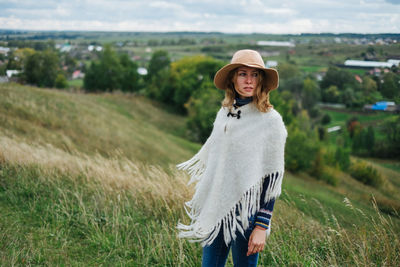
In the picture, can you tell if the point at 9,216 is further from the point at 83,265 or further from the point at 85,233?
the point at 83,265

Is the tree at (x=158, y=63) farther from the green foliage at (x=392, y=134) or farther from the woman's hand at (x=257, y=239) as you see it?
the woman's hand at (x=257, y=239)

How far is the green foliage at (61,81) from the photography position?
108 ft

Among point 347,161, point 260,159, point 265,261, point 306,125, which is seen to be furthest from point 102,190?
point 306,125

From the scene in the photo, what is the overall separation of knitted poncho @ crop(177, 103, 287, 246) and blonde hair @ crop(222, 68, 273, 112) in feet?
0.15

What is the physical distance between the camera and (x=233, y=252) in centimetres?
227

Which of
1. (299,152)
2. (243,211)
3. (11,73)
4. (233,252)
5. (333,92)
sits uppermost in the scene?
(243,211)

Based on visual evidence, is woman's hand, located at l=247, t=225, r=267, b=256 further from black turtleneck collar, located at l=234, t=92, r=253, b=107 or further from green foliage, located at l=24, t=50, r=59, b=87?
green foliage, located at l=24, t=50, r=59, b=87

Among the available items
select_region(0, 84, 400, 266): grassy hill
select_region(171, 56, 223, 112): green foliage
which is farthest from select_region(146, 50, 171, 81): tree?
select_region(0, 84, 400, 266): grassy hill

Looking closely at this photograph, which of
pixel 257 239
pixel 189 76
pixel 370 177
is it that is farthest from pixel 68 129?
pixel 189 76

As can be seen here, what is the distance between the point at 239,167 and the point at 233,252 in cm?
65

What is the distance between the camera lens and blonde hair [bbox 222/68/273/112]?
2.09 meters

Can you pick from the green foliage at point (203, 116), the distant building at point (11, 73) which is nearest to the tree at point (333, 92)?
the green foliage at point (203, 116)

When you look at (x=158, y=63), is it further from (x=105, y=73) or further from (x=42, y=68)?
(x=42, y=68)

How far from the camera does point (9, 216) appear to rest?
154 inches
